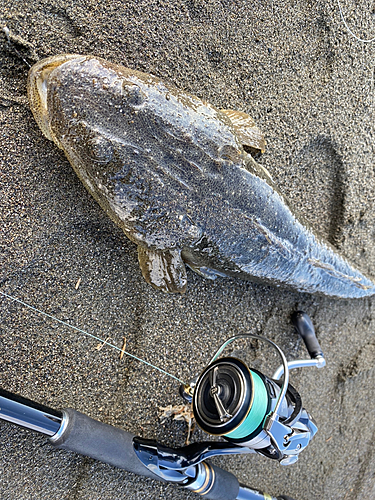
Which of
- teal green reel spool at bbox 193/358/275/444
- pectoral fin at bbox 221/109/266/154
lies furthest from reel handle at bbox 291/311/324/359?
pectoral fin at bbox 221/109/266/154

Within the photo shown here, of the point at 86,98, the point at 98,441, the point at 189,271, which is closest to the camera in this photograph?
→ the point at 86,98

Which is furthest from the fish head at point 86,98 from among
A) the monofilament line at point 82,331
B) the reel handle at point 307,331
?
the reel handle at point 307,331

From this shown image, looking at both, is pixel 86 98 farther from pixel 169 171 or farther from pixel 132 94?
pixel 169 171

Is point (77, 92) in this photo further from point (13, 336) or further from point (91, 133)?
point (13, 336)

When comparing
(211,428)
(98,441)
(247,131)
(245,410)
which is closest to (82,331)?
(98,441)

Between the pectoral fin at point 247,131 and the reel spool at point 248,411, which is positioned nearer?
the reel spool at point 248,411

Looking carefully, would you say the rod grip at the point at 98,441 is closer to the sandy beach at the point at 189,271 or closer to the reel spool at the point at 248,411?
the sandy beach at the point at 189,271

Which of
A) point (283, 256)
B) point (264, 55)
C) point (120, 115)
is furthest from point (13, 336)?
point (264, 55)
